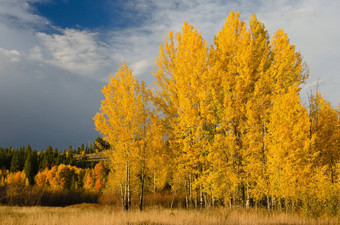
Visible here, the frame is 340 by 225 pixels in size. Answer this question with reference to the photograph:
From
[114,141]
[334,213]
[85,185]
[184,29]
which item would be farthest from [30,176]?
Result: [334,213]

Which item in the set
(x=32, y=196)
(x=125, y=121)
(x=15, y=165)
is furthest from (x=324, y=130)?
(x=15, y=165)

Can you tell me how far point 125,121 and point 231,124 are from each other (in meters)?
6.41

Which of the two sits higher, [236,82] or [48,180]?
[236,82]

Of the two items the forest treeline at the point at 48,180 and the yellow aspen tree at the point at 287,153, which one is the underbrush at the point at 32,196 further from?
the yellow aspen tree at the point at 287,153

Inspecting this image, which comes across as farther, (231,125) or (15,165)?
(15,165)

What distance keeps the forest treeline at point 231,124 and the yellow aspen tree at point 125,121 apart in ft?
0.21

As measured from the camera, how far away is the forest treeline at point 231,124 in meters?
11.7

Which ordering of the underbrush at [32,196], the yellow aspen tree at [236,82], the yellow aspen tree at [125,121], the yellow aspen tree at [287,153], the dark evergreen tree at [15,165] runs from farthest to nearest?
the dark evergreen tree at [15,165] < the underbrush at [32,196] < the yellow aspen tree at [125,121] < the yellow aspen tree at [236,82] < the yellow aspen tree at [287,153]

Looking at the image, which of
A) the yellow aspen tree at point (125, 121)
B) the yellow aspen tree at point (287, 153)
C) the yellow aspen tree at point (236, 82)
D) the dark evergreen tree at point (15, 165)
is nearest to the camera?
the yellow aspen tree at point (287, 153)

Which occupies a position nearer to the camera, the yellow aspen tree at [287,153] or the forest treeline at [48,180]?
the yellow aspen tree at [287,153]

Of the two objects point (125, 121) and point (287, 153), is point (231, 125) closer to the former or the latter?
point (287, 153)

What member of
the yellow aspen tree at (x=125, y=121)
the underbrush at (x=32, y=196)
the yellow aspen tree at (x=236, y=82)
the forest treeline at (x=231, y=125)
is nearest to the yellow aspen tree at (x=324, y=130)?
the forest treeline at (x=231, y=125)

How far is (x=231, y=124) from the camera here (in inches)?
525

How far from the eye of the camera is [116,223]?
8.64 metres
